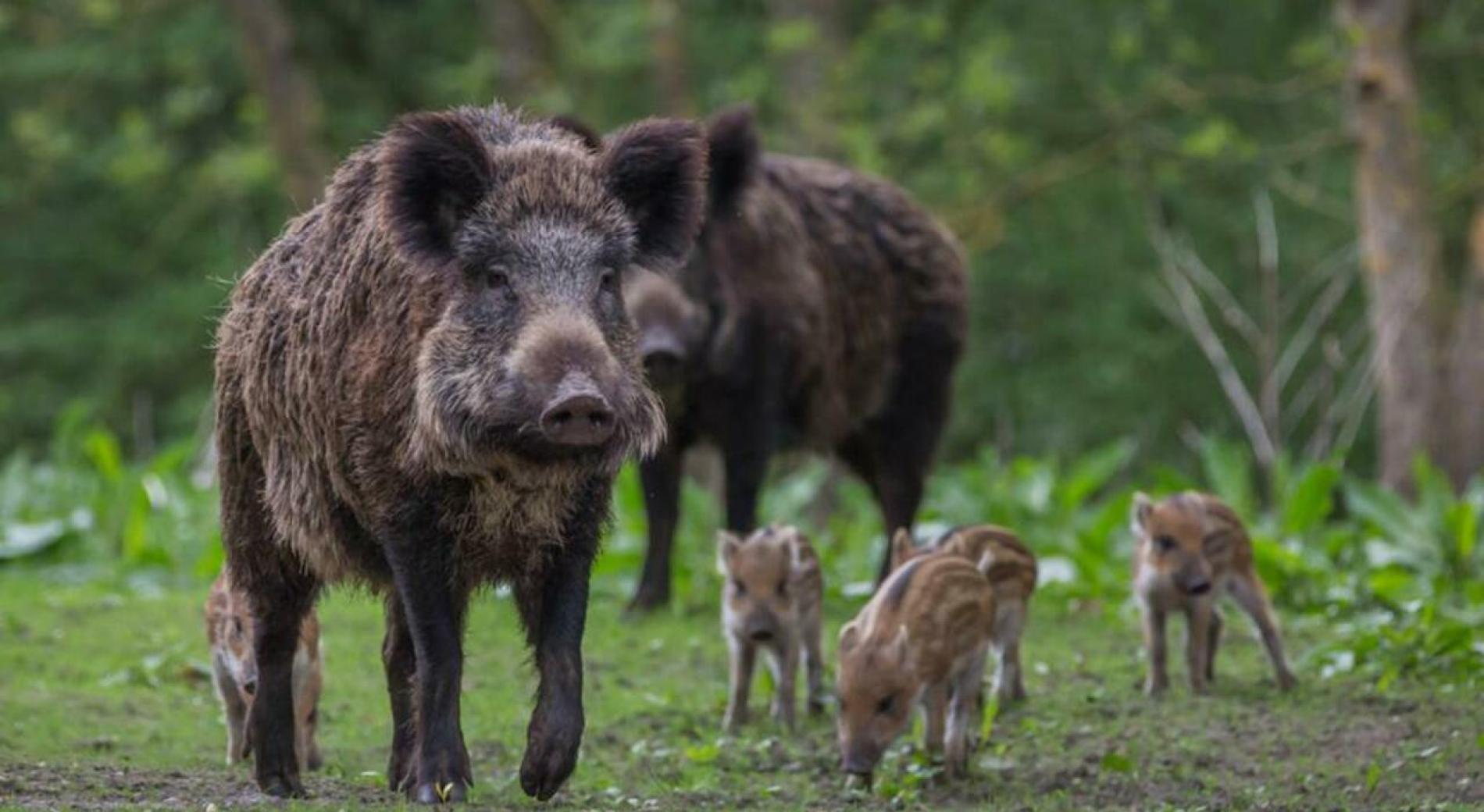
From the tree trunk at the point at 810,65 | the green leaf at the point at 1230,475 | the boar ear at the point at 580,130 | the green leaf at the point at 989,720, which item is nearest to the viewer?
the boar ear at the point at 580,130

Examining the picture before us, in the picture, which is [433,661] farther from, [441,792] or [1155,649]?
[1155,649]

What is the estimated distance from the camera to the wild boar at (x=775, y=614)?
9.75 m

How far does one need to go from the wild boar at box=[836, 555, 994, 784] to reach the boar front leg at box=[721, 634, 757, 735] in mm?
1224

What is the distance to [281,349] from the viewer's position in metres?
7.82

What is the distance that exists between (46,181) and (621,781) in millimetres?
22534

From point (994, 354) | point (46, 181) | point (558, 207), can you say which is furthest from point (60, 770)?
point (46, 181)

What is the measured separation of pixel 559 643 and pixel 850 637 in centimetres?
159

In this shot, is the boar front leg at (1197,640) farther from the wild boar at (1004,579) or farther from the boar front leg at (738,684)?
the boar front leg at (738,684)

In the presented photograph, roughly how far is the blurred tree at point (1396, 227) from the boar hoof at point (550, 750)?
1027 cm

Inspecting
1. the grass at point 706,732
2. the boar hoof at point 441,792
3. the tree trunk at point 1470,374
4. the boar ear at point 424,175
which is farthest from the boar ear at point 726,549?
the tree trunk at point 1470,374

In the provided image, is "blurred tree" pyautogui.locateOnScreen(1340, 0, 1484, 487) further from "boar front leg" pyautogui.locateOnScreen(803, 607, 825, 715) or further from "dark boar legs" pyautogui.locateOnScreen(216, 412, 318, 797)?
"dark boar legs" pyautogui.locateOnScreen(216, 412, 318, 797)

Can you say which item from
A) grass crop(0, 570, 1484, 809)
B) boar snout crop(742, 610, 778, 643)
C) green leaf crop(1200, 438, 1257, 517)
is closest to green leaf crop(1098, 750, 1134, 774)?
grass crop(0, 570, 1484, 809)

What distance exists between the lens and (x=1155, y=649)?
10219 millimetres

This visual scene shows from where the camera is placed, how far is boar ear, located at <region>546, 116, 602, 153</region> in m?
8.13
